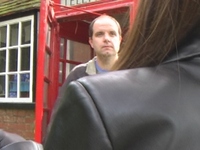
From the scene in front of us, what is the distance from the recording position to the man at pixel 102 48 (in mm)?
3279

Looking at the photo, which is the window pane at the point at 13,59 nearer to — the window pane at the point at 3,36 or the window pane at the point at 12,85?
the window pane at the point at 12,85

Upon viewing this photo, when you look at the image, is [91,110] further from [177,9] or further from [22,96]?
[22,96]

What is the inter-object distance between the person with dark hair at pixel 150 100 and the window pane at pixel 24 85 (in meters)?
6.31

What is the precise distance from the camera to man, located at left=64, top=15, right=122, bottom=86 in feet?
10.8

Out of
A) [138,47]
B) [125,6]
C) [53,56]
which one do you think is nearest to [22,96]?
[53,56]

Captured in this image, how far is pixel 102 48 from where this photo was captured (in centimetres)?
341

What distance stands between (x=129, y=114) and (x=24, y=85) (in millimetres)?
6476

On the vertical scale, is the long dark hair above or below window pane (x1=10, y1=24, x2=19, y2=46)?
below

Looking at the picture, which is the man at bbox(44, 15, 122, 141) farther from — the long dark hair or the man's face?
the long dark hair

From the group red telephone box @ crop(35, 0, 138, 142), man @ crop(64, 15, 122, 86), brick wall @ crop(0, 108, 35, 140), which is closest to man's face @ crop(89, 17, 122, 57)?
man @ crop(64, 15, 122, 86)

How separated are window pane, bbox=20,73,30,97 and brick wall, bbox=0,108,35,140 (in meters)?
0.31

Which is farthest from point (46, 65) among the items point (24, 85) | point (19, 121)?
point (19, 121)

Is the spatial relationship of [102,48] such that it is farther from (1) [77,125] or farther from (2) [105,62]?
(1) [77,125]

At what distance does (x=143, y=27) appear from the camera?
903 mm
